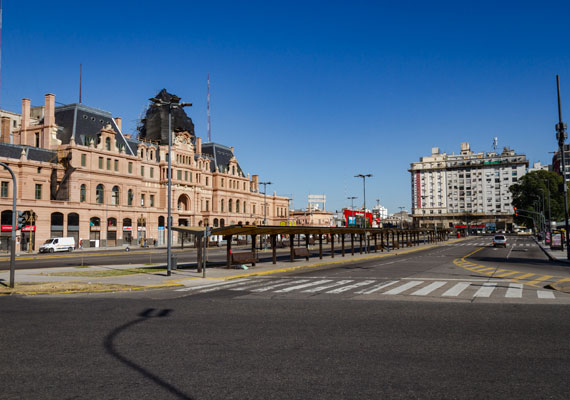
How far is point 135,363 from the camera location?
7.60 metres

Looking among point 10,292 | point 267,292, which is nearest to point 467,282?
point 267,292

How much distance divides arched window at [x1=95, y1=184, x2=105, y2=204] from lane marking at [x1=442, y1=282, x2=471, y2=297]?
211ft

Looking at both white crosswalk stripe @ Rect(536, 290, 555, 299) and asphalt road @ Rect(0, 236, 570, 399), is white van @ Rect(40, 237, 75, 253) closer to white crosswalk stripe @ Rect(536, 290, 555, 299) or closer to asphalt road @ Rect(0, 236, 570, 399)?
asphalt road @ Rect(0, 236, 570, 399)

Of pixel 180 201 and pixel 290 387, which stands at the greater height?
pixel 180 201

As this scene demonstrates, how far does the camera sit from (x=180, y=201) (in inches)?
3639

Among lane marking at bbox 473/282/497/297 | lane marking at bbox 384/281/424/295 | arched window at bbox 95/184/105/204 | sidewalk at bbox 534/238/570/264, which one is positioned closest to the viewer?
lane marking at bbox 473/282/497/297

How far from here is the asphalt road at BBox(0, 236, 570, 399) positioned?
6.34 metres

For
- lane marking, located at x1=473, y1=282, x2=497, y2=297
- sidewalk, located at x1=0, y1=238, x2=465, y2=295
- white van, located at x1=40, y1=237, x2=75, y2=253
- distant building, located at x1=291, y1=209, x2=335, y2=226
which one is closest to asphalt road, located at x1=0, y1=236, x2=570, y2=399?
lane marking, located at x1=473, y1=282, x2=497, y2=297

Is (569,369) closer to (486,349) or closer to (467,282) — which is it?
(486,349)

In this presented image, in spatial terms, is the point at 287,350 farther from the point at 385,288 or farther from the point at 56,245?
the point at 56,245

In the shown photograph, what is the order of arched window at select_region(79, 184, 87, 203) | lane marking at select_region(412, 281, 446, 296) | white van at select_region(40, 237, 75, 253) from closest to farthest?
lane marking at select_region(412, 281, 446, 296), white van at select_region(40, 237, 75, 253), arched window at select_region(79, 184, 87, 203)

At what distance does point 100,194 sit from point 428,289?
65.2 m

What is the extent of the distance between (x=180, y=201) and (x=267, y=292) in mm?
77857

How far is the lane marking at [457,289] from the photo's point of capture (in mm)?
16484
